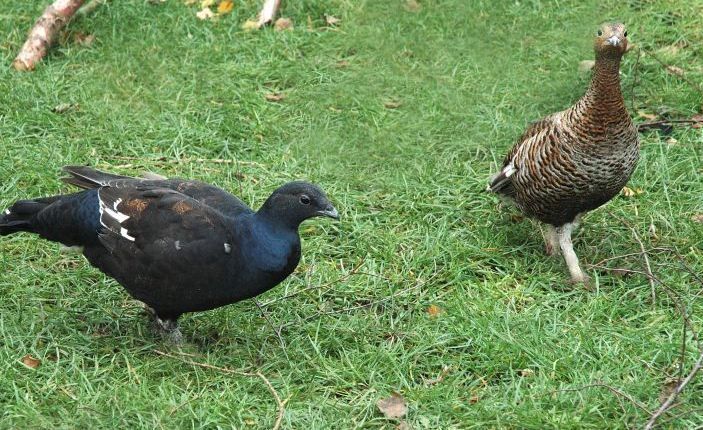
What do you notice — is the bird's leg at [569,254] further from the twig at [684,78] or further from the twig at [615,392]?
the twig at [684,78]

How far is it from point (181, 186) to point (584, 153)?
2.33 m

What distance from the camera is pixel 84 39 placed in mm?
9086

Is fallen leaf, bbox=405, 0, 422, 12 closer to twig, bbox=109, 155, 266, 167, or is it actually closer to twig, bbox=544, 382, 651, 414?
twig, bbox=109, 155, 266, 167

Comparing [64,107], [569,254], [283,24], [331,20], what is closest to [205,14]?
[283,24]

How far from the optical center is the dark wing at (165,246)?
5.40 m

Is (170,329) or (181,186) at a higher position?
(181,186)

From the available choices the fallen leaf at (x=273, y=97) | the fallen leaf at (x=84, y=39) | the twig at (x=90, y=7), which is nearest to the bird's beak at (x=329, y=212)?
the fallen leaf at (x=273, y=97)

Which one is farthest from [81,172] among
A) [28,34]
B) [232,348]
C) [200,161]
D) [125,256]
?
[28,34]

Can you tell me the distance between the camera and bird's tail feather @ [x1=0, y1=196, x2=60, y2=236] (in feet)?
19.3

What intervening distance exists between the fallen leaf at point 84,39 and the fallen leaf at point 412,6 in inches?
111

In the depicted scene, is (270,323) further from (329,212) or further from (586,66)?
(586,66)

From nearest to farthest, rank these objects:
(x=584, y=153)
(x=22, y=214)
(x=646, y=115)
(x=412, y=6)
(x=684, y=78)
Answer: (x=22, y=214) < (x=584, y=153) < (x=646, y=115) < (x=684, y=78) < (x=412, y=6)

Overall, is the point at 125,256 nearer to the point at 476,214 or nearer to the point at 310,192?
the point at 310,192

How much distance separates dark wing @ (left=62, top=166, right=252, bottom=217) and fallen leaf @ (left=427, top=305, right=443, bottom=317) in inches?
48.8
